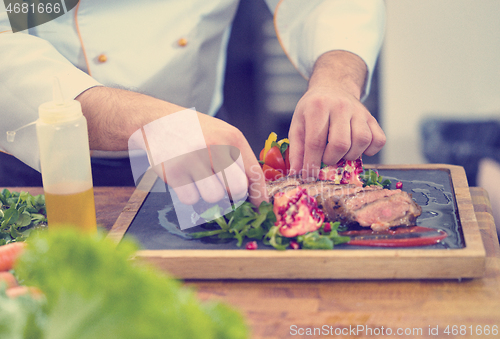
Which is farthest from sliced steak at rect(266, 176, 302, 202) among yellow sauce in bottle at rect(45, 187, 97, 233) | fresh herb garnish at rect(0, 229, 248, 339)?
fresh herb garnish at rect(0, 229, 248, 339)

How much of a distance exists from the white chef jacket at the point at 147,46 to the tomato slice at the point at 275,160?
→ 55 cm

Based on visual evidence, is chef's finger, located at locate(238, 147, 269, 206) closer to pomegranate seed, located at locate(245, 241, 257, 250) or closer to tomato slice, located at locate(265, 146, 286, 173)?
pomegranate seed, located at locate(245, 241, 257, 250)

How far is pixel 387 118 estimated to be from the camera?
3.52 metres

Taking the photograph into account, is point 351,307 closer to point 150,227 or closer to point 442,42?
point 150,227

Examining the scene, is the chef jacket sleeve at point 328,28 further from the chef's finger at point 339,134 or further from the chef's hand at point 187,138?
the chef's hand at point 187,138

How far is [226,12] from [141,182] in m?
0.98

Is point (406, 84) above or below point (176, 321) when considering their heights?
below

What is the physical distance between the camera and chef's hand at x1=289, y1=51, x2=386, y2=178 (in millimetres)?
1463

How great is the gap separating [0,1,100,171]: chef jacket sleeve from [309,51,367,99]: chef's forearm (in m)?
0.89

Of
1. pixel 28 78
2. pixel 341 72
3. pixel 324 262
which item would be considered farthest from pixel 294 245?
pixel 28 78

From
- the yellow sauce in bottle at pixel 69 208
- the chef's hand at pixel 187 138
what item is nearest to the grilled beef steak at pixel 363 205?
the chef's hand at pixel 187 138

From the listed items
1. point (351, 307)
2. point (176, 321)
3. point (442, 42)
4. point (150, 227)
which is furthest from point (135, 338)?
point (442, 42)

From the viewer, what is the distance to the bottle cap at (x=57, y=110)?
3.35ft

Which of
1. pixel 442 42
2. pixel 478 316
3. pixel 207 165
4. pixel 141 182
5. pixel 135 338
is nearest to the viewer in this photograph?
pixel 135 338
